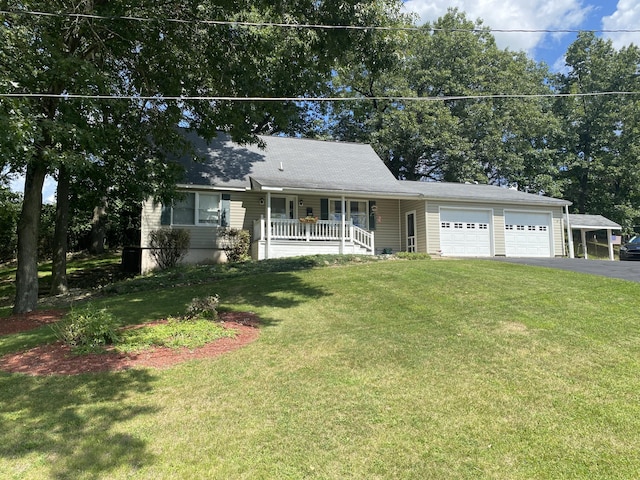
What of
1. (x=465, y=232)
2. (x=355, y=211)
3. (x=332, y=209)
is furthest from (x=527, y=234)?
(x=332, y=209)

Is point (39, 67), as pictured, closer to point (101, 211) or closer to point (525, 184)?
point (101, 211)

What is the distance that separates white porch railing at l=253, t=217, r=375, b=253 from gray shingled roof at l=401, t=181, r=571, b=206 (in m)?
3.47

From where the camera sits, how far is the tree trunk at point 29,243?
990cm

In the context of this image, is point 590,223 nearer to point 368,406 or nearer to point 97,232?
point 368,406

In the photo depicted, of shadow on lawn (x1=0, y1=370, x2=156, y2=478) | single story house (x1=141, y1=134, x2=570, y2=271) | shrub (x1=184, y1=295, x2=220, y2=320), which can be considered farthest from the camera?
single story house (x1=141, y1=134, x2=570, y2=271)

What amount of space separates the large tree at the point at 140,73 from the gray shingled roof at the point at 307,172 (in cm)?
458

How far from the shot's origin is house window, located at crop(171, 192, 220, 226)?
16484 millimetres

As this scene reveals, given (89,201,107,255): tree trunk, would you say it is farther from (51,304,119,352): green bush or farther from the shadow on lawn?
the shadow on lawn

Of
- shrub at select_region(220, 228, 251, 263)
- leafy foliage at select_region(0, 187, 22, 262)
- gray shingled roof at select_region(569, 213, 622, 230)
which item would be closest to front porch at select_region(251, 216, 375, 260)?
shrub at select_region(220, 228, 251, 263)

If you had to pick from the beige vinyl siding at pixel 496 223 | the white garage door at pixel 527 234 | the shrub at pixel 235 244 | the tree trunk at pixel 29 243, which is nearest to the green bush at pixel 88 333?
the tree trunk at pixel 29 243

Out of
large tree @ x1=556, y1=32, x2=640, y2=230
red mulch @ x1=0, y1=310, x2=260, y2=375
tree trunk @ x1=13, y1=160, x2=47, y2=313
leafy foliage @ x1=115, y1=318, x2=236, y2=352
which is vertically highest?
large tree @ x1=556, y1=32, x2=640, y2=230

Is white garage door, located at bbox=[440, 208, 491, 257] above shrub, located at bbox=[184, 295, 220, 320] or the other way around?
above

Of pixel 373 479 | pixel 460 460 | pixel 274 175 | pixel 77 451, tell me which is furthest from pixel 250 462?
pixel 274 175

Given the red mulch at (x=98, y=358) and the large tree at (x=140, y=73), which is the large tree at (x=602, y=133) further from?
the red mulch at (x=98, y=358)
